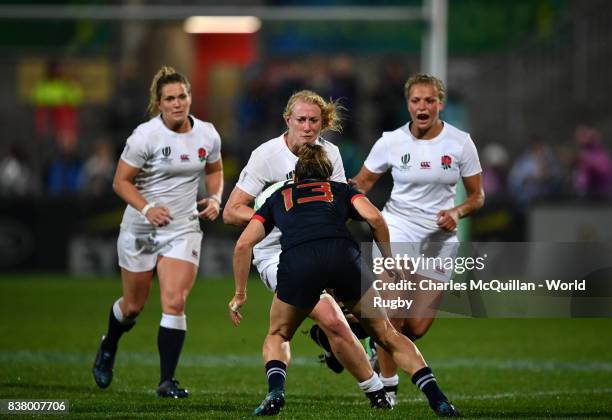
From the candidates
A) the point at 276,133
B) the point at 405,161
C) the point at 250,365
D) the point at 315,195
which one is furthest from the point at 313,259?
the point at 276,133

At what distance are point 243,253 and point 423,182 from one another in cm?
202

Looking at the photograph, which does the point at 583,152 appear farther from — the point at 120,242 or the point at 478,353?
the point at 120,242

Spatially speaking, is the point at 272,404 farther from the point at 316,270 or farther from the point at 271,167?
the point at 271,167

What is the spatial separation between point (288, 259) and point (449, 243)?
2.01 metres

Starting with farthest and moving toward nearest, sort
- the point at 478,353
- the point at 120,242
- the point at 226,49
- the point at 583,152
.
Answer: the point at 226,49 → the point at 583,152 → the point at 478,353 → the point at 120,242

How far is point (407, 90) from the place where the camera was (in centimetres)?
919

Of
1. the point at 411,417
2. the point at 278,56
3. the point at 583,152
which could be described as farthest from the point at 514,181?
the point at 411,417

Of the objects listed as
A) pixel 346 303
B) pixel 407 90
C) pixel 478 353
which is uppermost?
pixel 407 90

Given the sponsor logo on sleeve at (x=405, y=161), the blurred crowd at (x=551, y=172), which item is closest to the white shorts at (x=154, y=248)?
the sponsor logo on sleeve at (x=405, y=161)

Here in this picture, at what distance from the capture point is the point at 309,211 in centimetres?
783

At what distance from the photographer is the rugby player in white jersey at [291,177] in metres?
8.19

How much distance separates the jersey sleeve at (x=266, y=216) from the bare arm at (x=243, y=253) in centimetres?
3

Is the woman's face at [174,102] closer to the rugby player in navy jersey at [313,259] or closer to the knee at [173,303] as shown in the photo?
the knee at [173,303]

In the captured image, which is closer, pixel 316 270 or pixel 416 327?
pixel 316 270
